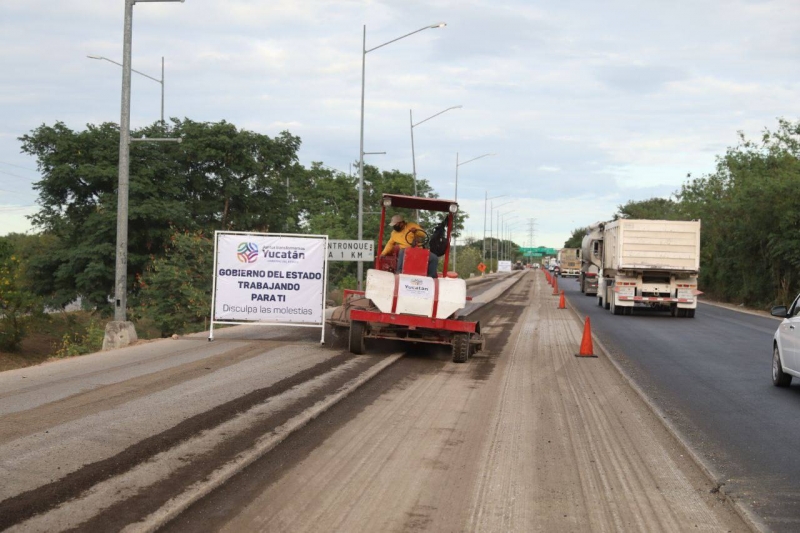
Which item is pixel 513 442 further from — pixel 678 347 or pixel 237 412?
pixel 678 347

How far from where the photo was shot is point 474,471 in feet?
24.0

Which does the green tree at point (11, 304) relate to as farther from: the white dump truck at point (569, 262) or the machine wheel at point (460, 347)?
the white dump truck at point (569, 262)

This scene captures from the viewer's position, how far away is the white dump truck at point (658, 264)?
29125mm

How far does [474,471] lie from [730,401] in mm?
5735

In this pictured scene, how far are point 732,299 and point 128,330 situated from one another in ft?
119

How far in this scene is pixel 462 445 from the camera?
834 centimetres

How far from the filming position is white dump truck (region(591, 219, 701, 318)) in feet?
95.6

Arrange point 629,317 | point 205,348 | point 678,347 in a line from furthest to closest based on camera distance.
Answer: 1. point 629,317
2. point 678,347
3. point 205,348

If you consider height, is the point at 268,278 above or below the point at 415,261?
below

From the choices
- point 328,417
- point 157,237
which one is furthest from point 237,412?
point 157,237

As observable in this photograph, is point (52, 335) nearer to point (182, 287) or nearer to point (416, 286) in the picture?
point (182, 287)

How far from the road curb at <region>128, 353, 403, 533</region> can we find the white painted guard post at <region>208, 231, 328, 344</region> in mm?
5493

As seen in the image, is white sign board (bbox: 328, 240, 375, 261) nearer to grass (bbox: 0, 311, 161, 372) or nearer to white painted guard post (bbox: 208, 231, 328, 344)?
grass (bbox: 0, 311, 161, 372)

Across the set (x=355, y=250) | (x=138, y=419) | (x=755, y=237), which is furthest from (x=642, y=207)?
(x=138, y=419)
